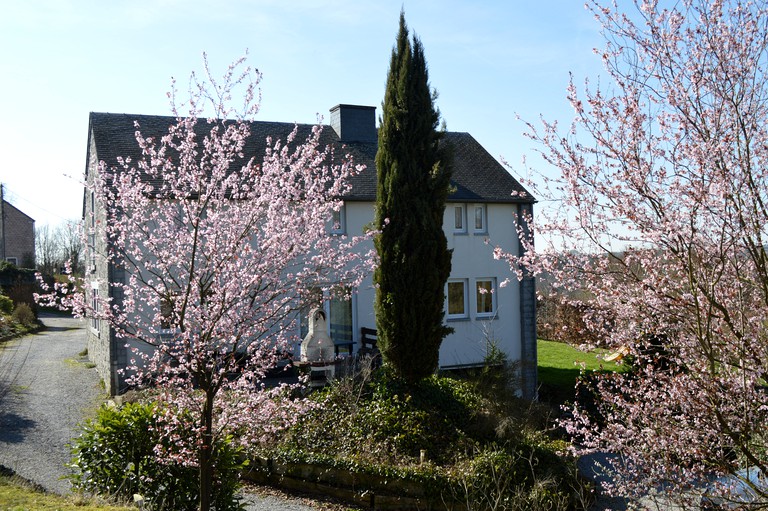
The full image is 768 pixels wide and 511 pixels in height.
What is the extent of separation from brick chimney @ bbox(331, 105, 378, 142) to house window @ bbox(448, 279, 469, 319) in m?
5.61

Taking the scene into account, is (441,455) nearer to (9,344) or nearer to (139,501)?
(139,501)

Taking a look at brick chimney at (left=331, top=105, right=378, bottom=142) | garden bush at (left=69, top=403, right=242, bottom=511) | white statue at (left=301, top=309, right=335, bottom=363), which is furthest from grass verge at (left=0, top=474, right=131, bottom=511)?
brick chimney at (left=331, top=105, right=378, bottom=142)

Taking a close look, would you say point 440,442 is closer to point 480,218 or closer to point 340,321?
point 340,321

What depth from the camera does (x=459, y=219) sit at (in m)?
20.7

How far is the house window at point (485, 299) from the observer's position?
67.1 feet

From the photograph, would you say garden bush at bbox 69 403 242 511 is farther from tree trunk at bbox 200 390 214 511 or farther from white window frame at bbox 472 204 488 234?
white window frame at bbox 472 204 488 234

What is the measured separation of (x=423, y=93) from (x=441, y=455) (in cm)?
775

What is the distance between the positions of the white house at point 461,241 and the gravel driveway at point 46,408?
117 cm

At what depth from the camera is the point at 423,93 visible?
47.3 ft

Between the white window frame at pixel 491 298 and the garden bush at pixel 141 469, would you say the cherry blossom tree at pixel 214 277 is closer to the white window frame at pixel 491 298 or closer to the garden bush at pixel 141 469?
the garden bush at pixel 141 469

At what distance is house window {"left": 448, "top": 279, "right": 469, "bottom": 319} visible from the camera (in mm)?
20156

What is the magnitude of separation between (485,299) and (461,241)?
1996 millimetres

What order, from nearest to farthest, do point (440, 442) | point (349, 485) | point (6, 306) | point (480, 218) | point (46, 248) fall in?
point (349, 485)
point (440, 442)
point (480, 218)
point (6, 306)
point (46, 248)

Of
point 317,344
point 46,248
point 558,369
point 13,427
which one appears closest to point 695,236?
point 317,344
